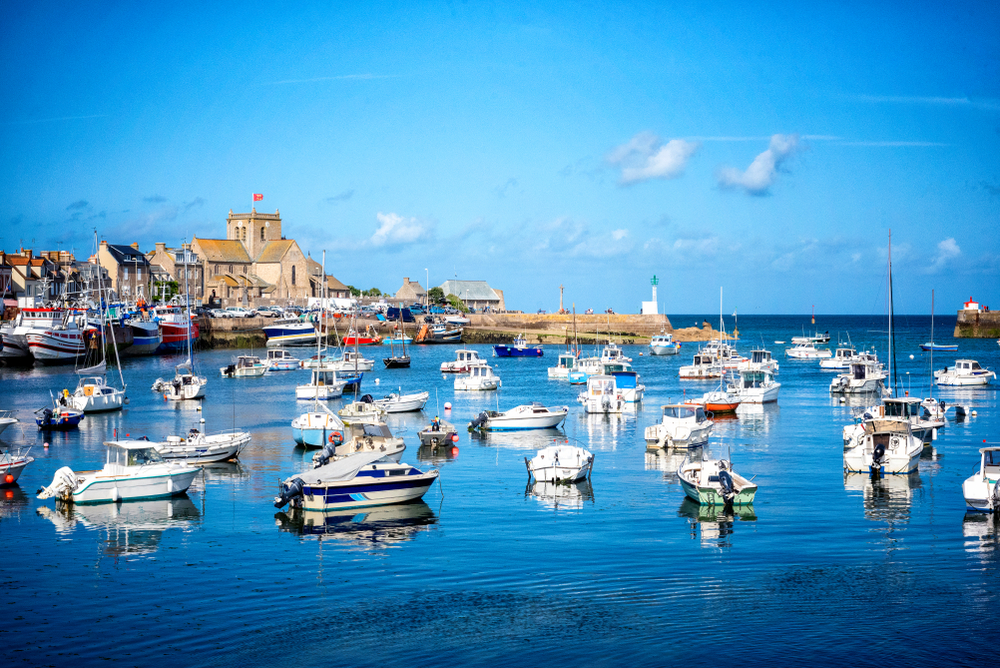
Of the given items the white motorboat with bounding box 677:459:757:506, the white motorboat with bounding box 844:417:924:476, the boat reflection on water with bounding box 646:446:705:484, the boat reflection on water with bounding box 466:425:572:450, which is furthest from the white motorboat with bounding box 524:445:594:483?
the white motorboat with bounding box 844:417:924:476

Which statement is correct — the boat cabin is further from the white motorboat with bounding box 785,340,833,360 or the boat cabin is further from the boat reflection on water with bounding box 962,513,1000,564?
the white motorboat with bounding box 785,340,833,360

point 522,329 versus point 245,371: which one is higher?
point 522,329

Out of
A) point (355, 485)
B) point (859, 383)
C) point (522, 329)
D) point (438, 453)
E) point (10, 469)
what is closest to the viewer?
point (355, 485)

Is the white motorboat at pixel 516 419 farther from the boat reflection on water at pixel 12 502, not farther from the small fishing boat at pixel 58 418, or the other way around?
the boat reflection on water at pixel 12 502

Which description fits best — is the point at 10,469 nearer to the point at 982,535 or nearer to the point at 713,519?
the point at 713,519

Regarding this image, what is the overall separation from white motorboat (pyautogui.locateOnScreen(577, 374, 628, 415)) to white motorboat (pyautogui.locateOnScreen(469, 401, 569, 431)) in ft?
26.1

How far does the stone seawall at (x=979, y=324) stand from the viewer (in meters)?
155

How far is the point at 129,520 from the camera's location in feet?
96.4

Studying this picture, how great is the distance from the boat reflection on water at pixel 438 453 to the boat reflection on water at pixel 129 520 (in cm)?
1167

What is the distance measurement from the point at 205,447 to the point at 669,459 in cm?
1941

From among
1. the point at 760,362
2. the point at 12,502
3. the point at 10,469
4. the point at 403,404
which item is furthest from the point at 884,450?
the point at 760,362

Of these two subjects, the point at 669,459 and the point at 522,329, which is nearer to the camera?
the point at 669,459

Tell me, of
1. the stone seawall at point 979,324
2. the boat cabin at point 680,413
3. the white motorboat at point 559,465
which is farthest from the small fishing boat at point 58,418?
the stone seawall at point 979,324

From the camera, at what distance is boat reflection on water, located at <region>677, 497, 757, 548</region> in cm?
2653
